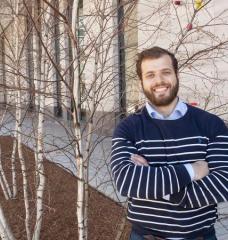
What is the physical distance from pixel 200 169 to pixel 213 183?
0.32ft

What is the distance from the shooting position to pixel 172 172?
2111 millimetres

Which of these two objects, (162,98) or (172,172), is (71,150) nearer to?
(162,98)

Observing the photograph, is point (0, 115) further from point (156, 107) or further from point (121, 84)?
point (156, 107)

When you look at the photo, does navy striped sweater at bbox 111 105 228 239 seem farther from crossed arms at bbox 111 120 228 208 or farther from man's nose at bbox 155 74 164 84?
man's nose at bbox 155 74 164 84

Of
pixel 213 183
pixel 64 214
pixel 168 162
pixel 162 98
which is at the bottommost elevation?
pixel 64 214

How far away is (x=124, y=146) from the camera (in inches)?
90.1

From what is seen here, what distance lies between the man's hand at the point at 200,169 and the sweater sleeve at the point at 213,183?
31 mm

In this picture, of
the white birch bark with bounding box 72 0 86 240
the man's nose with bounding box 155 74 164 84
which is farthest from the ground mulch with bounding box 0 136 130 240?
the man's nose with bounding box 155 74 164 84

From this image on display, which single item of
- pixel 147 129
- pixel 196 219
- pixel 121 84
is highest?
pixel 121 84

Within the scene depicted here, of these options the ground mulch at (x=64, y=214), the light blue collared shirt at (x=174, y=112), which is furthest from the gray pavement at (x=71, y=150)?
the light blue collared shirt at (x=174, y=112)

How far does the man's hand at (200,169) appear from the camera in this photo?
215 centimetres

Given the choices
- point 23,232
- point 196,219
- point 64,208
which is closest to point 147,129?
point 196,219

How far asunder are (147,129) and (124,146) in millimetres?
142

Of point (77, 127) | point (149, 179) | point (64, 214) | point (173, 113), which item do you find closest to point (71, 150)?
point (64, 214)
